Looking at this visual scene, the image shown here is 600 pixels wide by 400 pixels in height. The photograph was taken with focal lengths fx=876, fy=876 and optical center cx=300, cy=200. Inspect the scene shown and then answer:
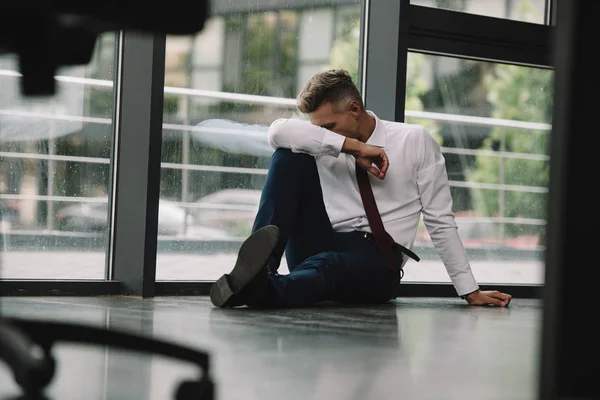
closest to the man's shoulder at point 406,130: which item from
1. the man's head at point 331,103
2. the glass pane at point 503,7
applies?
the man's head at point 331,103

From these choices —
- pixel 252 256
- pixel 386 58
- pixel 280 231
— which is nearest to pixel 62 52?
pixel 252 256

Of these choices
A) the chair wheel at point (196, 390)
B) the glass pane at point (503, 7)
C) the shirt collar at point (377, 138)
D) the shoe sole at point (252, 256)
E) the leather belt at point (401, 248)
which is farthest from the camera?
the glass pane at point (503, 7)

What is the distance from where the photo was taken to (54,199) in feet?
9.93

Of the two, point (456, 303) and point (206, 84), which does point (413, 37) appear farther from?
point (456, 303)

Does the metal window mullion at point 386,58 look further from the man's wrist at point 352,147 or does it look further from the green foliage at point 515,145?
the man's wrist at point 352,147

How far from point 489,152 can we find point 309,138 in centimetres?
149

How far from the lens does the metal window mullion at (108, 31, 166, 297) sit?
9.94 feet

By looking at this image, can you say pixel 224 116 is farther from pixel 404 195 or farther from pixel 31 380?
pixel 31 380

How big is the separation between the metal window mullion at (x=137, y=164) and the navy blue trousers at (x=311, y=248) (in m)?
0.50

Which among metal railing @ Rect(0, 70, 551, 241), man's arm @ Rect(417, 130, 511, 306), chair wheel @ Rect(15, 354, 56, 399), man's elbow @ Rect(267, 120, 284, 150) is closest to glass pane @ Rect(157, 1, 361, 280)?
metal railing @ Rect(0, 70, 551, 241)

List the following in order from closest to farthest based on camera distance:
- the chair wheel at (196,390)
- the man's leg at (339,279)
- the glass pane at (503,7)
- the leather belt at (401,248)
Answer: the chair wheel at (196,390)
the man's leg at (339,279)
the leather belt at (401,248)
the glass pane at (503,7)

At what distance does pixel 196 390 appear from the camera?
3.14 ft

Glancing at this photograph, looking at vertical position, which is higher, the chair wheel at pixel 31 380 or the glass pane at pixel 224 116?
the glass pane at pixel 224 116

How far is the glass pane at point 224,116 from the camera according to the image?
3.25m
